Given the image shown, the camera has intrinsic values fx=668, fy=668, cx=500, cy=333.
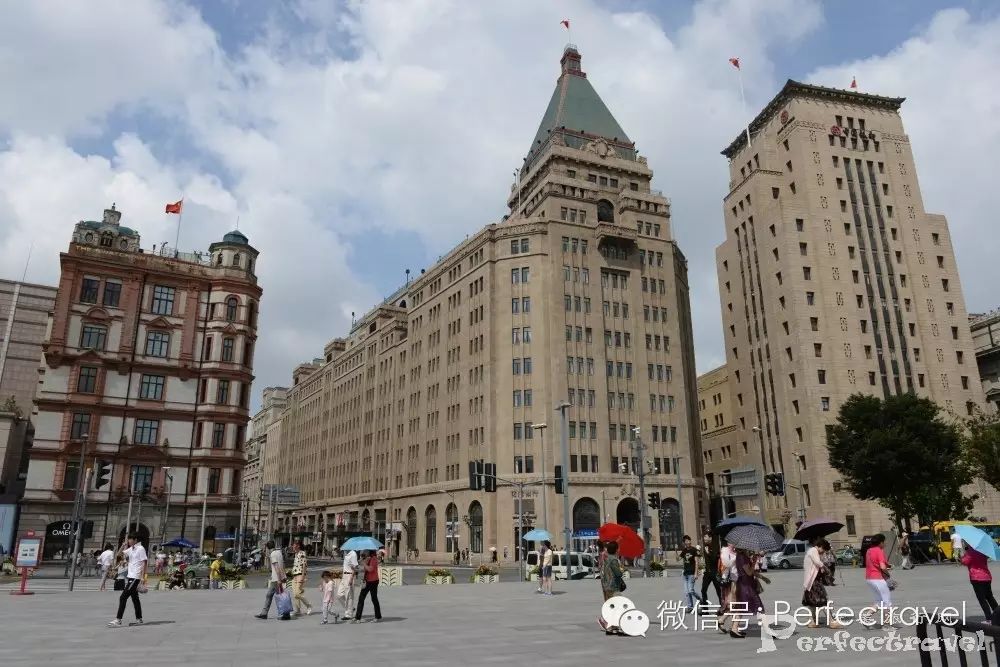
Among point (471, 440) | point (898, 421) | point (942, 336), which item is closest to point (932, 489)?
point (898, 421)

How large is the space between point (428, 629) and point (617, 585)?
184 inches

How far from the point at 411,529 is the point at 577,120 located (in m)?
54.7

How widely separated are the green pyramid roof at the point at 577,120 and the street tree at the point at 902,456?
146 ft

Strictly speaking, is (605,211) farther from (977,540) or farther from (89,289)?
(977,540)

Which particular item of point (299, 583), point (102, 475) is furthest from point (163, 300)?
point (299, 583)

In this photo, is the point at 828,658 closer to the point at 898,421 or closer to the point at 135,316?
the point at 898,421

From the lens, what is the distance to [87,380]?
52.8 m

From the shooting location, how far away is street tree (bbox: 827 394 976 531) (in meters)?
51.4

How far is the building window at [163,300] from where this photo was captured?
56656 millimetres

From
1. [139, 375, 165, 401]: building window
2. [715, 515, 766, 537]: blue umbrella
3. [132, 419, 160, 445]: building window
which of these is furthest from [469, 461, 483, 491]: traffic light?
[139, 375, 165, 401]: building window

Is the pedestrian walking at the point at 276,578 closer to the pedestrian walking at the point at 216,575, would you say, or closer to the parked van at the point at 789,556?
the pedestrian walking at the point at 216,575

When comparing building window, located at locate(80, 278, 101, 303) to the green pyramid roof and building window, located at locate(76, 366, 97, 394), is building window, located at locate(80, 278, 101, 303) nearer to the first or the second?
building window, located at locate(76, 366, 97, 394)

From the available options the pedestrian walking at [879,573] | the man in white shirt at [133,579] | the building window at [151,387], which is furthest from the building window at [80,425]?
the pedestrian walking at [879,573]

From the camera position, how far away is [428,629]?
1585 centimetres
